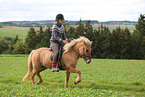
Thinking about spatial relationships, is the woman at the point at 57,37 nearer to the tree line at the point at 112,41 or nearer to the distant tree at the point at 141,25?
the tree line at the point at 112,41

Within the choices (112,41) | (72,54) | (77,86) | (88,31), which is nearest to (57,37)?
(72,54)

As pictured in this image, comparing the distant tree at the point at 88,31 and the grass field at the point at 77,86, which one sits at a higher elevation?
the distant tree at the point at 88,31

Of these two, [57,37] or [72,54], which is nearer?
[72,54]

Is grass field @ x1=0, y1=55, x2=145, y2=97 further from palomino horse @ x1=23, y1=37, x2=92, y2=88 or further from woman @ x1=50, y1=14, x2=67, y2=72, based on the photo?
woman @ x1=50, y1=14, x2=67, y2=72

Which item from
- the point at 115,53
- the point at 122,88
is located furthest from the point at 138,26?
the point at 122,88

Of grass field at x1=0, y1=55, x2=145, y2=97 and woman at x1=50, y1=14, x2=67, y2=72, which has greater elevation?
woman at x1=50, y1=14, x2=67, y2=72

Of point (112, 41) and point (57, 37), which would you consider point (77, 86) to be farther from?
point (112, 41)

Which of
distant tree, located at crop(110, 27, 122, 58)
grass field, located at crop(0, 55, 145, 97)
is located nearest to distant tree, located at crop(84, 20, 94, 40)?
distant tree, located at crop(110, 27, 122, 58)

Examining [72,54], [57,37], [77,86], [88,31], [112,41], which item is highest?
[57,37]

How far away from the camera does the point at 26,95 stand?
30.5 ft

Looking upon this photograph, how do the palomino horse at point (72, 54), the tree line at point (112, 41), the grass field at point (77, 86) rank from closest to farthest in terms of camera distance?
1. the grass field at point (77, 86)
2. the palomino horse at point (72, 54)
3. the tree line at point (112, 41)

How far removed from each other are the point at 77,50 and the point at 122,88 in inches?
163

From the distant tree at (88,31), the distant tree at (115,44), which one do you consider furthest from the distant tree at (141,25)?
the distant tree at (88,31)

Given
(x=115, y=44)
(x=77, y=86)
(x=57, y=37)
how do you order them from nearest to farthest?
(x=57, y=37) < (x=77, y=86) < (x=115, y=44)
